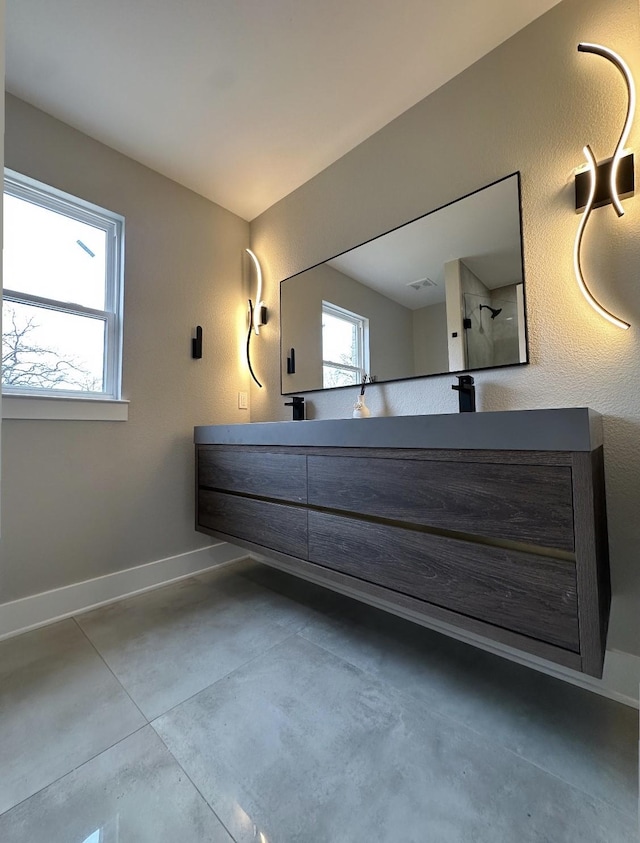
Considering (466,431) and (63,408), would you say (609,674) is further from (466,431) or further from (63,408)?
(63,408)

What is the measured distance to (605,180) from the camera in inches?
49.1

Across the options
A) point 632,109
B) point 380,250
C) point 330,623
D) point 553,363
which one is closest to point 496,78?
point 632,109

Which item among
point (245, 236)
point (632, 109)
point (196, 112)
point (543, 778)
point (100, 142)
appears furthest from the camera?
point (245, 236)

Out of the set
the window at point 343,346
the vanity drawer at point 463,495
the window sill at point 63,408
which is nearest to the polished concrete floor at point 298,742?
the vanity drawer at point 463,495

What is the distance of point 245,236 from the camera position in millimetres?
2662

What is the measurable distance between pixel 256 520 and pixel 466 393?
3.79ft

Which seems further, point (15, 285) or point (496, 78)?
point (15, 285)

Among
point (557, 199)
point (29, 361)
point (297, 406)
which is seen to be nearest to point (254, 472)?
point (297, 406)

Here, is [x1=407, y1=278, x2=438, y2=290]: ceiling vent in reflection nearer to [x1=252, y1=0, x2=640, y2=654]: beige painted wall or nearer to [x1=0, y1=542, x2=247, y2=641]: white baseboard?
[x1=252, y1=0, x2=640, y2=654]: beige painted wall

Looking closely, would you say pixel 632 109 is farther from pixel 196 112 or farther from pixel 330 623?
pixel 330 623

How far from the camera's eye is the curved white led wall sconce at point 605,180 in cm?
118

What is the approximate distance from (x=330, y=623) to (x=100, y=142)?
9.09 ft

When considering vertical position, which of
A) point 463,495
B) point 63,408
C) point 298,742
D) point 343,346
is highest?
point 343,346

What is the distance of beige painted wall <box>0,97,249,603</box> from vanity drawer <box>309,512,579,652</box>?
123 cm
